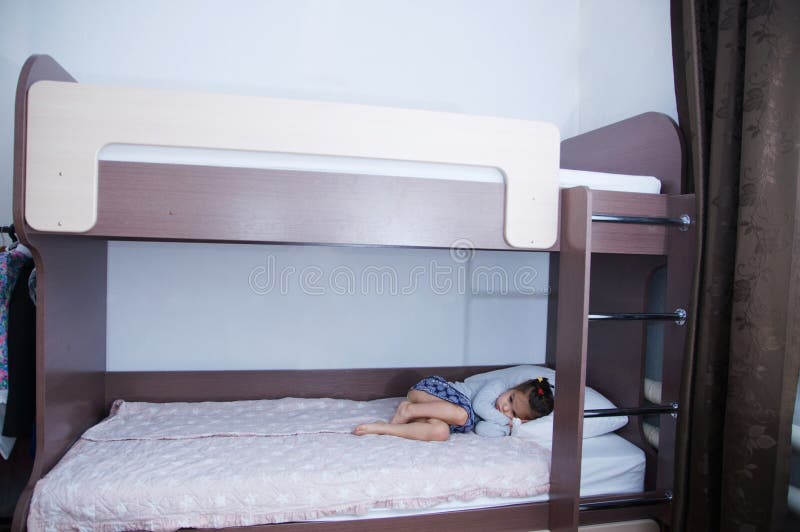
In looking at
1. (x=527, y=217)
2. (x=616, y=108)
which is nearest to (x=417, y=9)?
(x=616, y=108)

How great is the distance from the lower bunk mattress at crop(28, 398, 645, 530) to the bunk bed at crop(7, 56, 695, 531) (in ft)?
0.16

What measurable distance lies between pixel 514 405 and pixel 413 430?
45 centimetres

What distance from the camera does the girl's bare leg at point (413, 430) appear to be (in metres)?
1.69

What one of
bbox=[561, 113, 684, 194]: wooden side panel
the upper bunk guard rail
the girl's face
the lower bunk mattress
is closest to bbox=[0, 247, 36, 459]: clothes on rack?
the lower bunk mattress

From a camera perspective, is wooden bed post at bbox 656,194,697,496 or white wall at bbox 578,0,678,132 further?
white wall at bbox 578,0,678,132

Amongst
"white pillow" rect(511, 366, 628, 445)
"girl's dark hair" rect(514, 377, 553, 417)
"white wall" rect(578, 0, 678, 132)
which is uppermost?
"white wall" rect(578, 0, 678, 132)

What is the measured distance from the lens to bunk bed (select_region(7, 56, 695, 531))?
4.04 feet

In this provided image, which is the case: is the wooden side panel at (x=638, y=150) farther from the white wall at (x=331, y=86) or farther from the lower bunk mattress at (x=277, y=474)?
the lower bunk mattress at (x=277, y=474)

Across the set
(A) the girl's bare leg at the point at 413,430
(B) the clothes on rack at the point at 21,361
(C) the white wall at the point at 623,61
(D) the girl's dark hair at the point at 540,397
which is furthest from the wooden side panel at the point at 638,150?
(B) the clothes on rack at the point at 21,361

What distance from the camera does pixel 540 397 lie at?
1794 millimetres

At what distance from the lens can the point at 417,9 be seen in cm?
233

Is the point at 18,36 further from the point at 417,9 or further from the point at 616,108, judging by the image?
the point at 616,108

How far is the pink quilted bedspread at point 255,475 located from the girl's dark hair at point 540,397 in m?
0.16

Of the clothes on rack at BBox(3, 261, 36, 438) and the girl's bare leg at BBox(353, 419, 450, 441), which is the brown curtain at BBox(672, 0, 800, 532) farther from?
the clothes on rack at BBox(3, 261, 36, 438)
